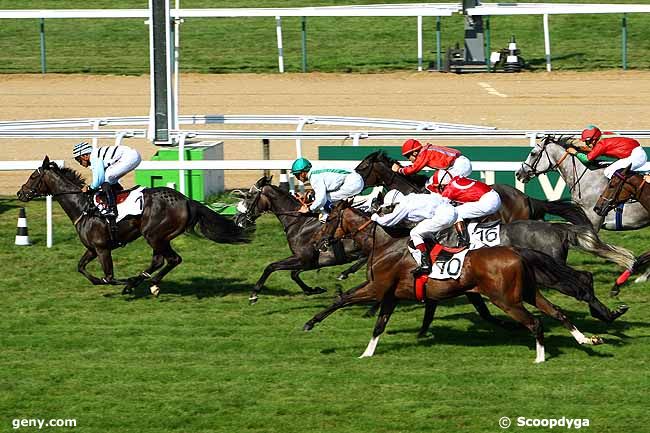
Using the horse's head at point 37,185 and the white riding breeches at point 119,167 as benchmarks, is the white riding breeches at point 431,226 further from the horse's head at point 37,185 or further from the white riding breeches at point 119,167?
the horse's head at point 37,185

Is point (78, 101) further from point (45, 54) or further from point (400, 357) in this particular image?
point (400, 357)

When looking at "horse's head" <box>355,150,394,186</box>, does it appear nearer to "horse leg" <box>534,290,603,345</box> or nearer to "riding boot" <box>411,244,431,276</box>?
"riding boot" <box>411,244,431,276</box>

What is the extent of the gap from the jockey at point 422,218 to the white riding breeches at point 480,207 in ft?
1.24

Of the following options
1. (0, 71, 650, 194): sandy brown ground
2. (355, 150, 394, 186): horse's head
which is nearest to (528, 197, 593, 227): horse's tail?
(355, 150, 394, 186): horse's head

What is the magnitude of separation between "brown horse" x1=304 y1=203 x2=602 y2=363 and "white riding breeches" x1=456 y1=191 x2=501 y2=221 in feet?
2.43

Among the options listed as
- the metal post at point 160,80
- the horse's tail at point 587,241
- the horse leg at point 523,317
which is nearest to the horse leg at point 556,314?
the horse leg at point 523,317

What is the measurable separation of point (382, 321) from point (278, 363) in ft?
2.96

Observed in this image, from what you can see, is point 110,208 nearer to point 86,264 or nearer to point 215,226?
point 86,264

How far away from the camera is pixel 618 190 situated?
12367 millimetres

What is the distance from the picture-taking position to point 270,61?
2423cm

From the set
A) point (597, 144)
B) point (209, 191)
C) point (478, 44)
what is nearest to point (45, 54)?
point (478, 44)

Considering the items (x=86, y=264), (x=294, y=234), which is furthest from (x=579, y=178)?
(x=86, y=264)

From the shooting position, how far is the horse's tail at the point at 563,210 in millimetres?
11914

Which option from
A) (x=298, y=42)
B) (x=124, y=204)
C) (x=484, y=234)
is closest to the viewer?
(x=484, y=234)
